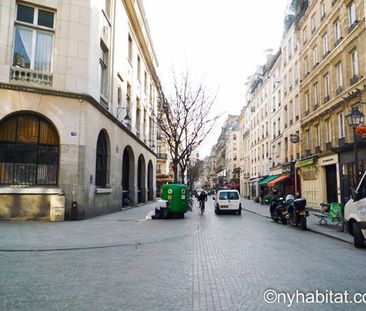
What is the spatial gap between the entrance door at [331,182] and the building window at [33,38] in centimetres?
1809

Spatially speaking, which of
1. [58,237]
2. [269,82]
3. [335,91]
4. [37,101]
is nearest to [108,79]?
[37,101]

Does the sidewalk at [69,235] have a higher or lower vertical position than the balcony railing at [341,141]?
lower

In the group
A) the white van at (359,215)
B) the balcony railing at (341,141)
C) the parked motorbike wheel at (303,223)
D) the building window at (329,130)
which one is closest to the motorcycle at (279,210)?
the parked motorbike wheel at (303,223)

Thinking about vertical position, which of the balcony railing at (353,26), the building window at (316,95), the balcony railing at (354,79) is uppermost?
the balcony railing at (353,26)

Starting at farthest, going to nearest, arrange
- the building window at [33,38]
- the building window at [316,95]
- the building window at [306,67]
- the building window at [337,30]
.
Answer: the building window at [306,67]
the building window at [316,95]
the building window at [337,30]
the building window at [33,38]

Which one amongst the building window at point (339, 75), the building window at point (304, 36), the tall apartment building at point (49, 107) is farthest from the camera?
the building window at point (304, 36)

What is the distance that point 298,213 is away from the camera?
15.4 metres

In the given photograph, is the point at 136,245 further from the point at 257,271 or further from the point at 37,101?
the point at 37,101

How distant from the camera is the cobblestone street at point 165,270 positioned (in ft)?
16.5

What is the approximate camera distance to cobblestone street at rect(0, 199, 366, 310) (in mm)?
5025

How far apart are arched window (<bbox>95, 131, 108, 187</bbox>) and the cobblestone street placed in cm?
793

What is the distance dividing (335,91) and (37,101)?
57.3 feet

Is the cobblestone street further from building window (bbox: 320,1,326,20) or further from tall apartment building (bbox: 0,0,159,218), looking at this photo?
building window (bbox: 320,1,326,20)

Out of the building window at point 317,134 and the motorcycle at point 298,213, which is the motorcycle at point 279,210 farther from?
the building window at point 317,134
